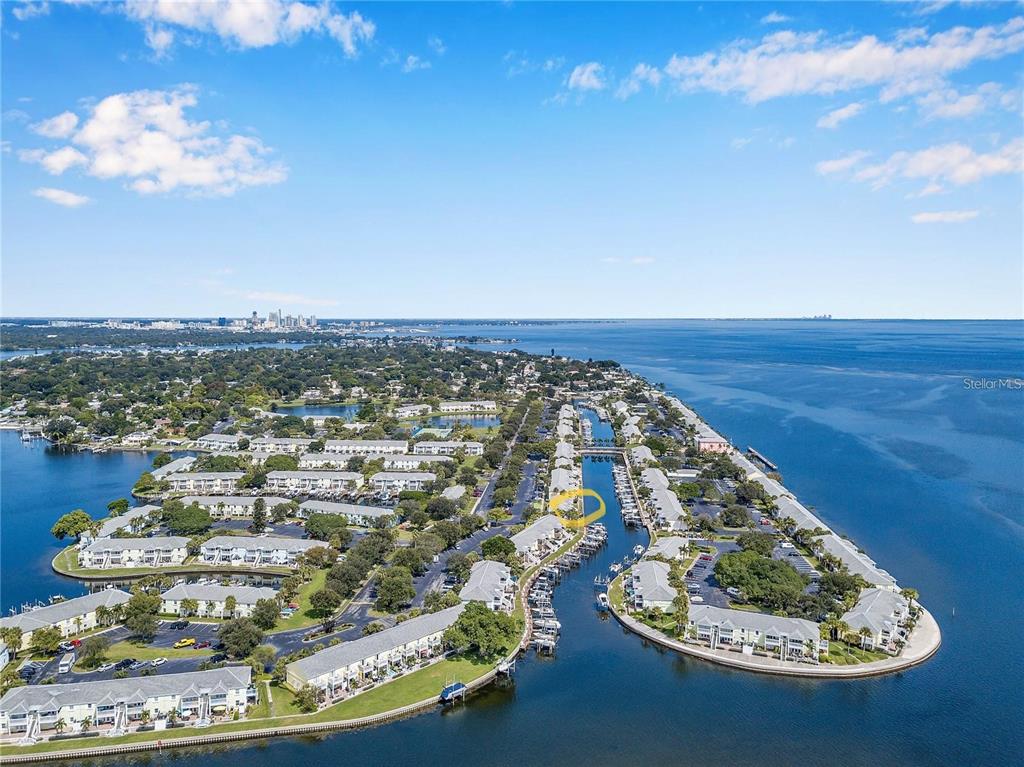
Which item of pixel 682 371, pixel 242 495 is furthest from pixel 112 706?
pixel 682 371

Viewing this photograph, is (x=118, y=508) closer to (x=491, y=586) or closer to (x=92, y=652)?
(x=92, y=652)

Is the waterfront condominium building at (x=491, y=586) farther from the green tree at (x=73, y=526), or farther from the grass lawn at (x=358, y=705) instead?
the green tree at (x=73, y=526)

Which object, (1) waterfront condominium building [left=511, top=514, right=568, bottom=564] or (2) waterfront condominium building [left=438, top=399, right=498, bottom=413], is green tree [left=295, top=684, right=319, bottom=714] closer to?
(1) waterfront condominium building [left=511, top=514, right=568, bottom=564]

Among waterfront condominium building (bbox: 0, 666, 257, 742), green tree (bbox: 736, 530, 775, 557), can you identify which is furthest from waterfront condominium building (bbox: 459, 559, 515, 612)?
green tree (bbox: 736, 530, 775, 557)

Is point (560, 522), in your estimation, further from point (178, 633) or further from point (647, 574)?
point (178, 633)

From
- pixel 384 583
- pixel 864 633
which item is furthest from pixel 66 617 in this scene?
pixel 864 633

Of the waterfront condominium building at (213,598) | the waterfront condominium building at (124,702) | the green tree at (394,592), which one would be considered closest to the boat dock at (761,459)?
the green tree at (394,592)

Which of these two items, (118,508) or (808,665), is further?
(118,508)
